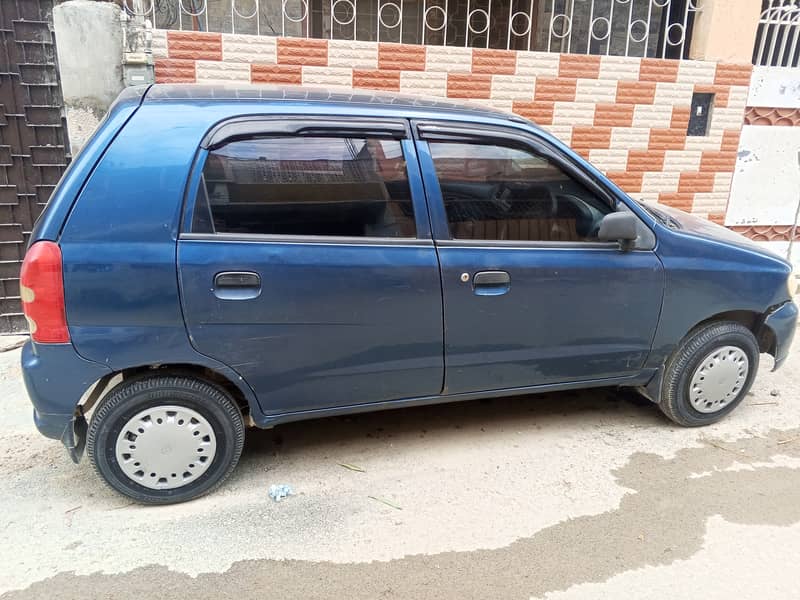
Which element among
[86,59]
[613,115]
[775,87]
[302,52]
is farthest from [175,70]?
[775,87]

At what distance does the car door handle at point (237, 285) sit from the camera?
107 inches

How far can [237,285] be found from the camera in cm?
274

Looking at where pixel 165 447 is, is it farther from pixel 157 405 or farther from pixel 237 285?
pixel 237 285

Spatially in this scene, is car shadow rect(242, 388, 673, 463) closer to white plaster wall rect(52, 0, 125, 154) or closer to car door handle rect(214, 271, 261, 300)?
car door handle rect(214, 271, 261, 300)

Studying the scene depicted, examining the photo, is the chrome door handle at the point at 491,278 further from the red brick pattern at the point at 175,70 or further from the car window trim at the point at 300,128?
the red brick pattern at the point at 175,70

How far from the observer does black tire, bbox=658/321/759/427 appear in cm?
358

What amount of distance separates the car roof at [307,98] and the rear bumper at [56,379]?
1.21m

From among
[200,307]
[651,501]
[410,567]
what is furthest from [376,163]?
[651,501]

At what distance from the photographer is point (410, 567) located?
8.45 ft

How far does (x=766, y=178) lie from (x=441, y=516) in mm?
5704

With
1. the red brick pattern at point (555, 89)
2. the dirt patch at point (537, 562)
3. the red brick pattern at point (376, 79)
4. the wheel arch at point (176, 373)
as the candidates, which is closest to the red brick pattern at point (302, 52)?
the red brick pattern at point (376, 79)

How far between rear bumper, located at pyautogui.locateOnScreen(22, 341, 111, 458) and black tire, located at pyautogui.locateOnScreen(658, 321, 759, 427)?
3.07 metres

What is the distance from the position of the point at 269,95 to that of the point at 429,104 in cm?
83

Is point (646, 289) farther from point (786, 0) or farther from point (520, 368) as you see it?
point (786, 0)
